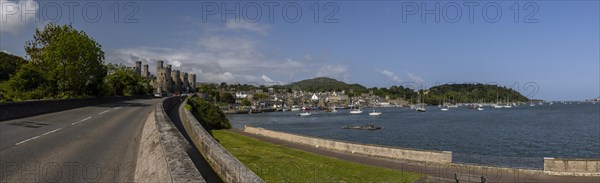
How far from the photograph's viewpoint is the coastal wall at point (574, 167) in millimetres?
26172

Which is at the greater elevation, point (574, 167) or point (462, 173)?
point (574, 167)

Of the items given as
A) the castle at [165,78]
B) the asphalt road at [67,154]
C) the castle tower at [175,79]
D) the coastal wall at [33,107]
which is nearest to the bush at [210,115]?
the coastal wall at [33,107]

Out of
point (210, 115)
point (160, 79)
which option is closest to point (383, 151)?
point (210, 115)

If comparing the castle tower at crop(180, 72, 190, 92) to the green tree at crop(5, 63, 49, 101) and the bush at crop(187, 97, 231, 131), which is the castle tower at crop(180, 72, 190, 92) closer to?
the bush at crop(187, 97, 231, 131)

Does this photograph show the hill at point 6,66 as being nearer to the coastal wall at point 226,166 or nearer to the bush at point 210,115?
the bush at point 210,115

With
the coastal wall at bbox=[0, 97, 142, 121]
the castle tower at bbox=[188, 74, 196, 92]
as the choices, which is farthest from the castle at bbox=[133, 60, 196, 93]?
the coastal wall at bbox=[0, 97, 142, 121]

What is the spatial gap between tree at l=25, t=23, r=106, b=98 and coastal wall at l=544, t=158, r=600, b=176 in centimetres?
4448

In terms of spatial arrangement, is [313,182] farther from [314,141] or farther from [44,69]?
[44,69]

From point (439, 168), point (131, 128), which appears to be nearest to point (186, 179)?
point (131, 128)

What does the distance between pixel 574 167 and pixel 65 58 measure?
46.5 m

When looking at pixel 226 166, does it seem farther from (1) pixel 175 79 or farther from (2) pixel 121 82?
(1) pixel 175 79

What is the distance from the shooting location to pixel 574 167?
26438 mm

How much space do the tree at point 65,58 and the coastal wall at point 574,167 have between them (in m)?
44.5

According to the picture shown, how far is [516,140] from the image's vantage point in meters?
67.3
